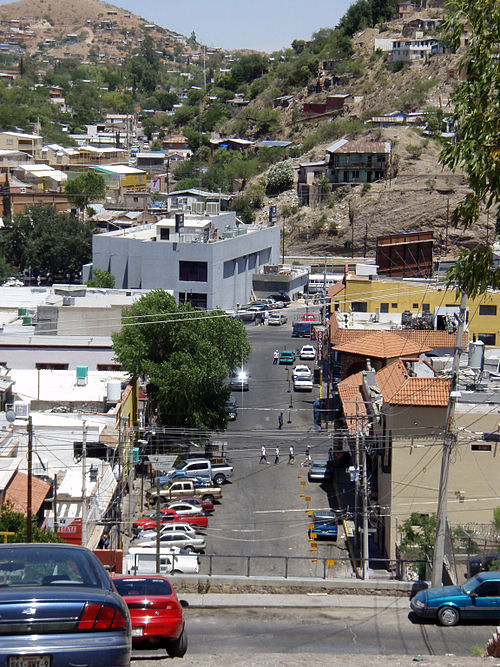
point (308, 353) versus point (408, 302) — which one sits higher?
point (408, 302)

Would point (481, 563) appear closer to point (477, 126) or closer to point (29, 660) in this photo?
point (477, 126)

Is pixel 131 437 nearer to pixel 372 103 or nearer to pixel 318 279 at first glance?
pixel 318 279

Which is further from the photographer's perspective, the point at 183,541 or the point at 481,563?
the point at 183,541

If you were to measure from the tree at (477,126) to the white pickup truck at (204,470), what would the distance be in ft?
71.7

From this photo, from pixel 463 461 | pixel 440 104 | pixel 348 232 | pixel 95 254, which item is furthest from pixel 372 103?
pixel 463 461

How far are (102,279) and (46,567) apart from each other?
51.5 meters

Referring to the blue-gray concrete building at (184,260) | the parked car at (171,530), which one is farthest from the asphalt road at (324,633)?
the blue-gray concrete building at (184,260)

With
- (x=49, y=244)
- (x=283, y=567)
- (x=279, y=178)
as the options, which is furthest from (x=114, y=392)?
(x=279, y=178)

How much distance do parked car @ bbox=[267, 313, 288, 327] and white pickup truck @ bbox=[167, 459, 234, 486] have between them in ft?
83.7

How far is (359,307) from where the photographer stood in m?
46.1

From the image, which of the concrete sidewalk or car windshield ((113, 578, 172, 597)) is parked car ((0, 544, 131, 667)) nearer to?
car windshield ((113, 578, 172, 597))

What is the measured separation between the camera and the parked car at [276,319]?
185ft

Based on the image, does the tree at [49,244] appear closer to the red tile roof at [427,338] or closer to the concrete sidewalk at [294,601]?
the red tile roof at [427,338]

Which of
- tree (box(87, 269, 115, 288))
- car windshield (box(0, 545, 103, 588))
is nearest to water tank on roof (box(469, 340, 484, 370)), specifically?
car windshield (box(0, 545, 103, 588))
